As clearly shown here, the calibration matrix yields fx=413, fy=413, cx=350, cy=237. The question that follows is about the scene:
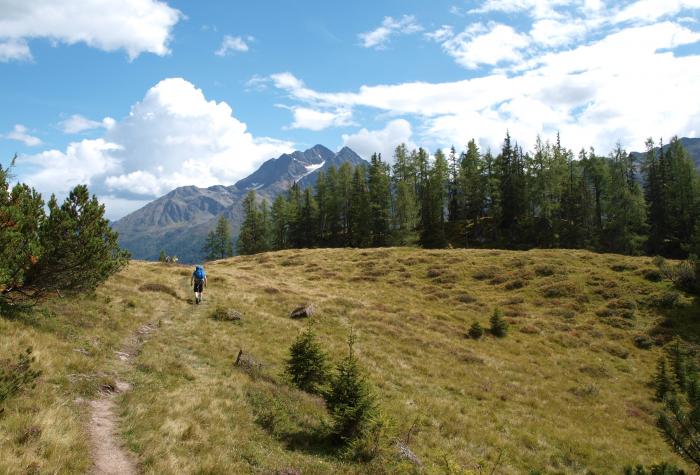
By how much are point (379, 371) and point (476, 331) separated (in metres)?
13.1

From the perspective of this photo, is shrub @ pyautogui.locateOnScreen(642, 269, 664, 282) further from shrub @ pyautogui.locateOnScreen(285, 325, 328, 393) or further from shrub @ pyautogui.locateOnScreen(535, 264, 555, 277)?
shrub @ pyautogui.locateOnScreen(285, 325, 328, 393)

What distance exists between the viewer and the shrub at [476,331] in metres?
30.6

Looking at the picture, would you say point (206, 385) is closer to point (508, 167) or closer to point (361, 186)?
point (361, 186)

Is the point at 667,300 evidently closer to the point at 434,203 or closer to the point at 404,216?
the point at 404,216

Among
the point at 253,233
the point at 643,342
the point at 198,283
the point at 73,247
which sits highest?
the point at 253,233

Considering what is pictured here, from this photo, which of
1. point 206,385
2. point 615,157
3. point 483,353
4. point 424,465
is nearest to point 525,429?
point 424,465

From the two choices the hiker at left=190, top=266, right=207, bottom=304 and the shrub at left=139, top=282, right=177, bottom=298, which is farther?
the shrub at left=139, top=282, right=177, bottom=298

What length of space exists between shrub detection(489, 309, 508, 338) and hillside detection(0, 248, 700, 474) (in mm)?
626

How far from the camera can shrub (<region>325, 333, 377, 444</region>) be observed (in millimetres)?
11211

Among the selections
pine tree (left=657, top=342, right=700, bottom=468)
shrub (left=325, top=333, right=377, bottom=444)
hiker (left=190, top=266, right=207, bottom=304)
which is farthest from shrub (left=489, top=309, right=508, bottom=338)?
pine tree (left=657, top=342, right=700, bottom=468)

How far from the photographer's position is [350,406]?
11.5 meters

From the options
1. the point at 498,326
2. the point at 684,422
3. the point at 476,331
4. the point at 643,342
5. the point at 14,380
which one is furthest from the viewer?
the point at 498,326

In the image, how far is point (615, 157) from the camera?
8556 cm

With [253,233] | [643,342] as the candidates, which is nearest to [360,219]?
[253,233]
